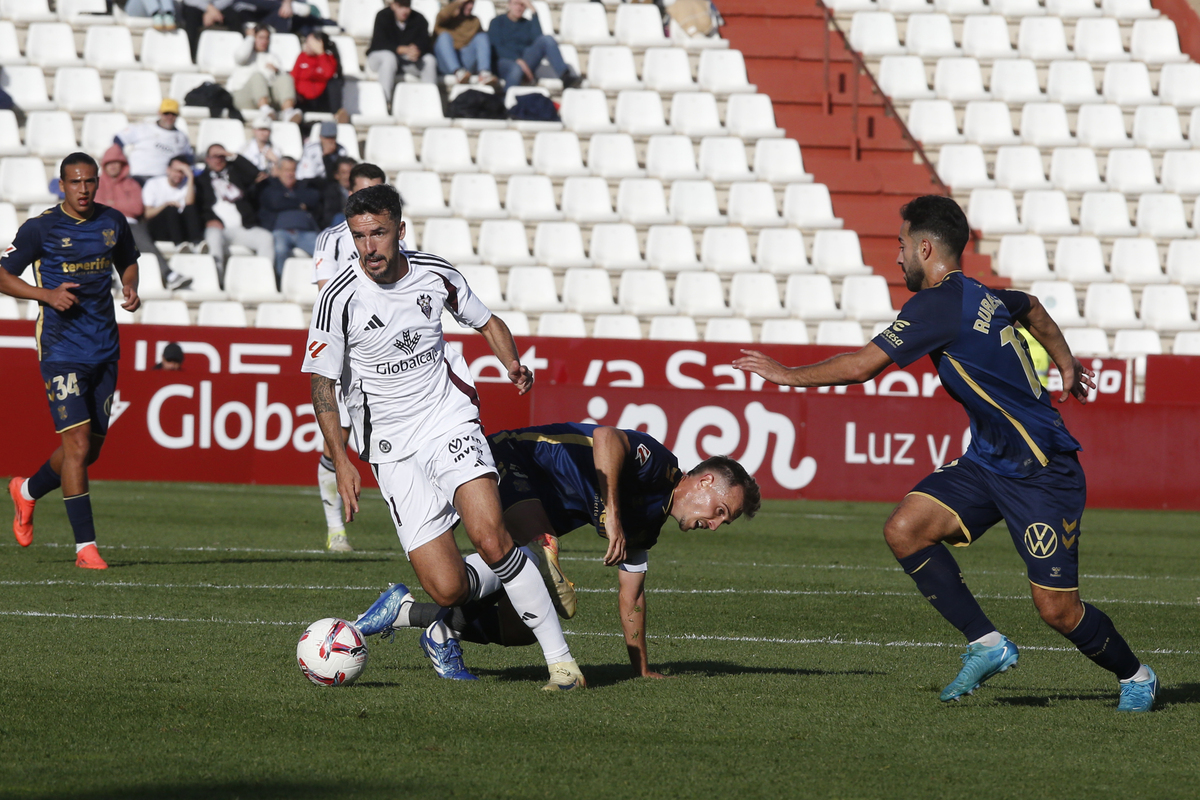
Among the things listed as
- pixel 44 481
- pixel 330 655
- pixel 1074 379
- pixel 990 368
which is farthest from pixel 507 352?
pixel 44 481

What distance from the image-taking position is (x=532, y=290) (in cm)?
1820

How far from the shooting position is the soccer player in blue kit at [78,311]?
9.11m

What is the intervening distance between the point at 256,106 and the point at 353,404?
46.3 ft

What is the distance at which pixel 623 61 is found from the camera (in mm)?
21141

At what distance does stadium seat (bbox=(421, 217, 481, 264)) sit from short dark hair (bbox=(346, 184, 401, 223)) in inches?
497

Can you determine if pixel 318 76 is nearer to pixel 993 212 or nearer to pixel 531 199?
pixel 531 199

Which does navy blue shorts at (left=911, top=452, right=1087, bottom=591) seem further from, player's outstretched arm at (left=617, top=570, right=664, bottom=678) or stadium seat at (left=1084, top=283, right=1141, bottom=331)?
stadium seat at (left=1084, top=283, right=1141, bottom=331)

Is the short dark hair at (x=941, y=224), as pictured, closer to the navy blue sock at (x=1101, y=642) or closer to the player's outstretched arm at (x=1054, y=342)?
the player's outstretched arm at (x=1054, y=342)

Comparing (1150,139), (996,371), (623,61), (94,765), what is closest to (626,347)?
(623,61)

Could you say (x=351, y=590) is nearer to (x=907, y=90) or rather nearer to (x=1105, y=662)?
(x=1105, y=662)

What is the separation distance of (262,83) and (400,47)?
1954 mm

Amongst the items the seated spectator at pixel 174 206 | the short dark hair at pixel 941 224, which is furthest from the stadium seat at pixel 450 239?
the short dark hair at pixel 941 224

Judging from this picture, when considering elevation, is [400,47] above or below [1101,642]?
above

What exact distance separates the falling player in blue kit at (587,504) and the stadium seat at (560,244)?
12597 mm
